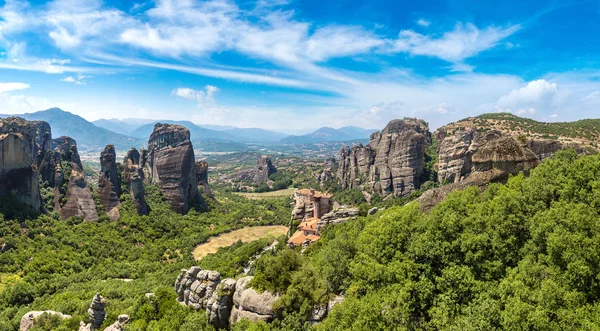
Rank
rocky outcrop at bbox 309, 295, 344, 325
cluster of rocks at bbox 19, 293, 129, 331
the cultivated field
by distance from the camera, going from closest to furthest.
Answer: rocky outcrop at bbox 309, 295, 344, 325 → cluster of rocks at bbox 19, 293, 129, 331 → the cultivated field

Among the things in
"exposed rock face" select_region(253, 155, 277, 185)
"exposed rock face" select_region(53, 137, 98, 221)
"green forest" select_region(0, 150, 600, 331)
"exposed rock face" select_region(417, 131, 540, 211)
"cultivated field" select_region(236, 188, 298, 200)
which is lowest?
"cultivated field" select_region(236, 188, 298, 200)

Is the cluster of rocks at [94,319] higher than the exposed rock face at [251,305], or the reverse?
the exposed rock face at [251,305]

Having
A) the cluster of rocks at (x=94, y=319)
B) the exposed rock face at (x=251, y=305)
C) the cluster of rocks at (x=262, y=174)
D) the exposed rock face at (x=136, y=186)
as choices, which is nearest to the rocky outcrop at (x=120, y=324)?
the cluster of rocks at (x=94, y=319)

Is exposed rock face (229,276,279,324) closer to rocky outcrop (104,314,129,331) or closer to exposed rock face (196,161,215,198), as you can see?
rocky outcrop (104,314,129,331)

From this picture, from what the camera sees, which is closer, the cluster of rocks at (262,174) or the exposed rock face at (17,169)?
the exposed rock face at (17,169)

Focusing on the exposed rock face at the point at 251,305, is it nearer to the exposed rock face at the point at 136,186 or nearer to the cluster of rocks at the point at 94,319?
the cluster of rocks at the point at 94,319

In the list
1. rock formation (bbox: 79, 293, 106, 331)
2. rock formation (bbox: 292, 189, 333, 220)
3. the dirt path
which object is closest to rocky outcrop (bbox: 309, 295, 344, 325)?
rock formation (bbox: 79, 293, 106, 331)

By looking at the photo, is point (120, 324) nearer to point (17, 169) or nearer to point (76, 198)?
point (17, 169)
